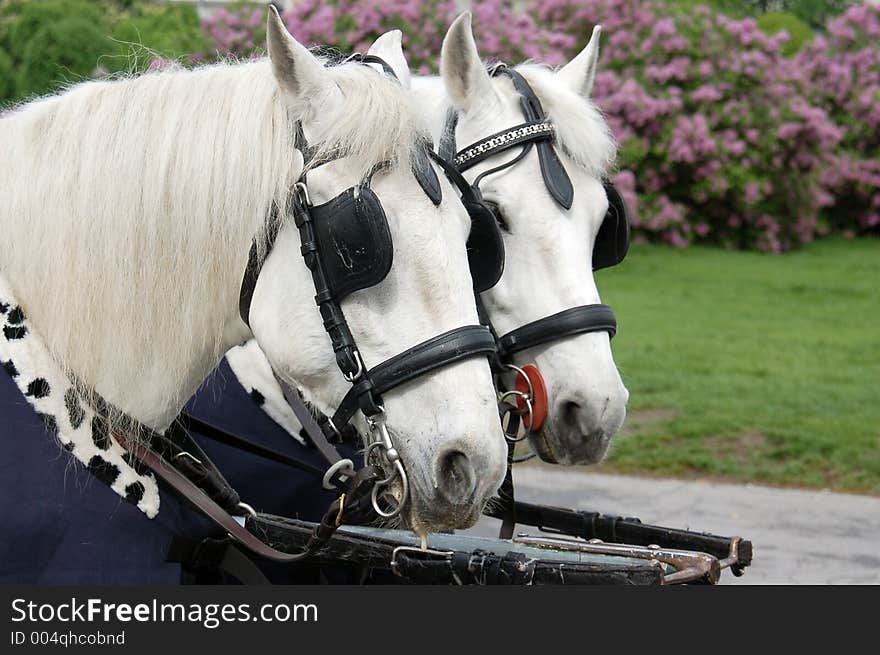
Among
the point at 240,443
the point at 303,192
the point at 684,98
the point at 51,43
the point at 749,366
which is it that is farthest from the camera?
the point at 51,43

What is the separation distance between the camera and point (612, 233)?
9.90ft

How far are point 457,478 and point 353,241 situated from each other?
0.43 meters

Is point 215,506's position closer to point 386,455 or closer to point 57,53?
point 386,455

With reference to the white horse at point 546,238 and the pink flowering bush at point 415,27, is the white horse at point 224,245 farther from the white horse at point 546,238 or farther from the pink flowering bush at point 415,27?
the pink flowering bush at point 415,27

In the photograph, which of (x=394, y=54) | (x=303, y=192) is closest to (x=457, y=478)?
(x=303, y=192)

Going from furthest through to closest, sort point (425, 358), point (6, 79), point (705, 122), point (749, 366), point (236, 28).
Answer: point (6, 79)
point (236, 28)
point (705, 122)
point (749, 366)
point (425, 358)

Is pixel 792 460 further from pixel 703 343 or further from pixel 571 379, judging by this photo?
pixel 571 379

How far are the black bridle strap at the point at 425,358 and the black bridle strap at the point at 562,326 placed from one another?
81 cm

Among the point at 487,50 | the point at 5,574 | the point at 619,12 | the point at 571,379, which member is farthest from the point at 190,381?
the point at 619,12

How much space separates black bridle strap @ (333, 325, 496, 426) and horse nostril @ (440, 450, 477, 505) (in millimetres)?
149

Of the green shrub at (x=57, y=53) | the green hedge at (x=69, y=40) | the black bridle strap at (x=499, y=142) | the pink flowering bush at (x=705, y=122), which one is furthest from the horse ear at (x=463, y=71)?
the green shrub at (x=57, y=53)

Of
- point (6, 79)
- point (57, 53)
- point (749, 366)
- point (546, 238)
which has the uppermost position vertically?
point (57, 53)

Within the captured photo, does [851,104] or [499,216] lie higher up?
[499,216]

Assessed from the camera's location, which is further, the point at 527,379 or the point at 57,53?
the point at 57,53
